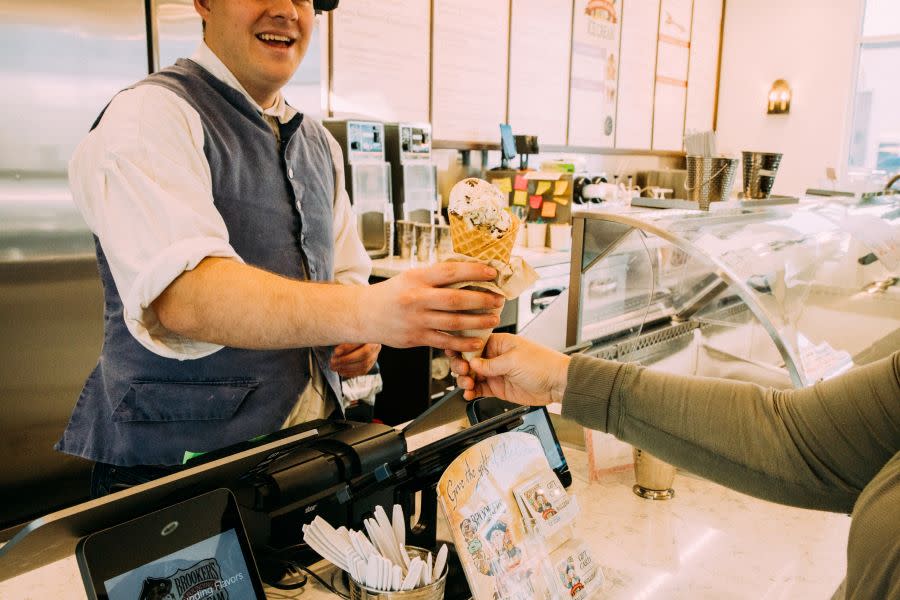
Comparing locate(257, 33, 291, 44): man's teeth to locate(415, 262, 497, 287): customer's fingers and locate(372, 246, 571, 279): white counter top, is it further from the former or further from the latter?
locate(372, 246, 571, 279): white counter top

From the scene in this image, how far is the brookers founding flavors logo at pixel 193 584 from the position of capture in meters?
0.81

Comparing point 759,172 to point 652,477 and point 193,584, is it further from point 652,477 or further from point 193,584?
point 193,584

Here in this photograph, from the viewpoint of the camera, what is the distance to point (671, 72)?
292 inches

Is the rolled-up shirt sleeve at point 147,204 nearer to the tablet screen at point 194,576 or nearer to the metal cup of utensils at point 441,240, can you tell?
the tablet screen at point 194,576

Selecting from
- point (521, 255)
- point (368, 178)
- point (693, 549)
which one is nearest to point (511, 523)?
point (693, 549)

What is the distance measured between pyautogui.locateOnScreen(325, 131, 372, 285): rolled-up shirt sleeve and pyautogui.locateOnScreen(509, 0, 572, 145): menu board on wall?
12.9 feet

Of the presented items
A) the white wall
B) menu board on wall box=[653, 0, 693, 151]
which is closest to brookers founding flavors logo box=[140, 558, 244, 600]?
the white wall

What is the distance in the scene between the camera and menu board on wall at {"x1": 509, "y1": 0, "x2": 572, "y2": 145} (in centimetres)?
551

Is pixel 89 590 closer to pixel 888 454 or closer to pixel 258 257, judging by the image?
pixel 258 257

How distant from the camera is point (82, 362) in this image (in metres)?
2.98

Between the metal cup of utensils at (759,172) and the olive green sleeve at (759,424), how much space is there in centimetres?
166

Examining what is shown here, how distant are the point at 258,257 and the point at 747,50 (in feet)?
26.0

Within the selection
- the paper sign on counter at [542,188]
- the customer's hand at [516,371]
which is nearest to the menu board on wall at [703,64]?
the paper sign on counter at [542,188]

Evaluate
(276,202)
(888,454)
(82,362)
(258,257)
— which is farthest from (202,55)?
(82,362)
